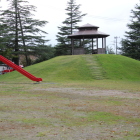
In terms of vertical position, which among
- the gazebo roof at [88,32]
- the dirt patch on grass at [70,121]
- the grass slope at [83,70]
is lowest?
the dirt patch on grass at [70,121]

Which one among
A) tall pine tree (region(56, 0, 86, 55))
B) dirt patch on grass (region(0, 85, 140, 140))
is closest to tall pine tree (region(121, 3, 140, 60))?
tall pine tree (region(56, 0, 86, 55))

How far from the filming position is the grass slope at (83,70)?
2831cm

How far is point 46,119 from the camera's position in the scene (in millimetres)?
8609

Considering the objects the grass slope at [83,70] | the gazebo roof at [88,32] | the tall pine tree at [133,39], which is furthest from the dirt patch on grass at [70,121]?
the tall pine tree at [133,39]

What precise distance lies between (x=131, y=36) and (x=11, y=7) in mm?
20497

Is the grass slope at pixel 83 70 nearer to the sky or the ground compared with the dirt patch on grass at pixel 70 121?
nearer to the sky

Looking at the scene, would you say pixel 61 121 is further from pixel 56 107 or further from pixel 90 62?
pixel 90 62

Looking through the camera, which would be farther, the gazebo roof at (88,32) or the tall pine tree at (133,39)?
the tall pine tree at (133,39)

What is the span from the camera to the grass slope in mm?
28312

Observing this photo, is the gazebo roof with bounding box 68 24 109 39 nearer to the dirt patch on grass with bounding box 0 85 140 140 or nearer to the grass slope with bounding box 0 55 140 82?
the grass slope with bounding box 0 55 140 82

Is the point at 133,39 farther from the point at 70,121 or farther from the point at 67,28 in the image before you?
the point at 70,121

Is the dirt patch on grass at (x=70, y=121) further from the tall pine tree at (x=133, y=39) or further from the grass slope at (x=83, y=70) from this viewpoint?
the tall pine tree at (x=133, y=39)

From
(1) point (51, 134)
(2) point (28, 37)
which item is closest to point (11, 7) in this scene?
(2) point (28, 37)

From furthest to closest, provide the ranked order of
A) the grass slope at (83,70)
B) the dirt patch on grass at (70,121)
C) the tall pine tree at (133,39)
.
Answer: the tall pine tree at (133,39) → the grass slope at (83,70) → the dirt patch on grass at (70,121)
